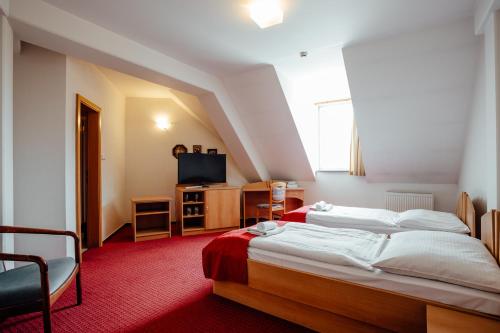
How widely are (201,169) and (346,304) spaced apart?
353 centimetres

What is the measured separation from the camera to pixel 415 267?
4.75 ft

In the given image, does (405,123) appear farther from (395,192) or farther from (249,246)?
(249,246)

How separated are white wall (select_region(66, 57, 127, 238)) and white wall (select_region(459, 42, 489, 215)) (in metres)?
4.17

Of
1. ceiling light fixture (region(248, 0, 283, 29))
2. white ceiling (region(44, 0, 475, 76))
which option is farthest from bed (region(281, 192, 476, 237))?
ceiling light fixture (region(248, 0, 283, 29))

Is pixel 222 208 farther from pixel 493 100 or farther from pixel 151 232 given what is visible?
pixel 493 100

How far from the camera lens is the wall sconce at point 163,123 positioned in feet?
15.9

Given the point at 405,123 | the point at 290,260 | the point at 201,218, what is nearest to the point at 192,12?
the point at 290,260

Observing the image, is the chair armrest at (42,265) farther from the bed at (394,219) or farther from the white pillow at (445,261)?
the bed at (394,219)

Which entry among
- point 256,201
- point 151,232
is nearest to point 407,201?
point 256,201

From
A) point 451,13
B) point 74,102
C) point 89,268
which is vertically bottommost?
point 89,268

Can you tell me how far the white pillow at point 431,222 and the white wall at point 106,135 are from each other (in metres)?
3.72

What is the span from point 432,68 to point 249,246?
2.73 m

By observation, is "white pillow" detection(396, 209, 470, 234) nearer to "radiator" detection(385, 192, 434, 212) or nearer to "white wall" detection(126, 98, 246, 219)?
"radiator" detection(385, 192, 434, 212)

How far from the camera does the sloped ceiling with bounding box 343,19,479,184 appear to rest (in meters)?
2.54
